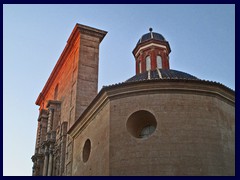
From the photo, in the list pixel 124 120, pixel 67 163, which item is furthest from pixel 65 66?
pixel 124 120

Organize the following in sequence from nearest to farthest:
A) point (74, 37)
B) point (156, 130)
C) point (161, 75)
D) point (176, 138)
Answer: point (176, 138) < point (156, 130) < point (161, 75) < point (74, 37)

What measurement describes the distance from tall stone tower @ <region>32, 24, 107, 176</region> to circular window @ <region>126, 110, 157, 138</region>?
3.72 meters

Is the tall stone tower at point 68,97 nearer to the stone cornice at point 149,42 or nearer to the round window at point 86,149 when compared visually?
the round window at point 86,149

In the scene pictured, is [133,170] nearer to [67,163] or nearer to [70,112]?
[67,163]

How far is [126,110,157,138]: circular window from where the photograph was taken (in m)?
11.2

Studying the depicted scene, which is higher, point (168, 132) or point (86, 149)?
point (168, 132)

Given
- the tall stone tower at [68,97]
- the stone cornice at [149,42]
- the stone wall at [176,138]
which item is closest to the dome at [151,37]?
the stone cornice at [149,42]

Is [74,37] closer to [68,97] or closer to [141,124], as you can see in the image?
[68,97]

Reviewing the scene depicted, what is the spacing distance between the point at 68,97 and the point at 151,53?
4716 mm

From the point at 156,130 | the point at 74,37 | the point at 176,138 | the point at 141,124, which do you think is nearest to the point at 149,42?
the point at 74,37

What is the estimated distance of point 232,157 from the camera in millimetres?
10508

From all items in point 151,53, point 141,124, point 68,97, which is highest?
point 151,53

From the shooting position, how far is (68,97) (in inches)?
650

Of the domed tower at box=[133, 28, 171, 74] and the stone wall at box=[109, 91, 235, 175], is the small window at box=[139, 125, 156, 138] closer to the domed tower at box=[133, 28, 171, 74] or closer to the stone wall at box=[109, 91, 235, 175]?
the stone wall at box=[109, 91, 235, 175]
